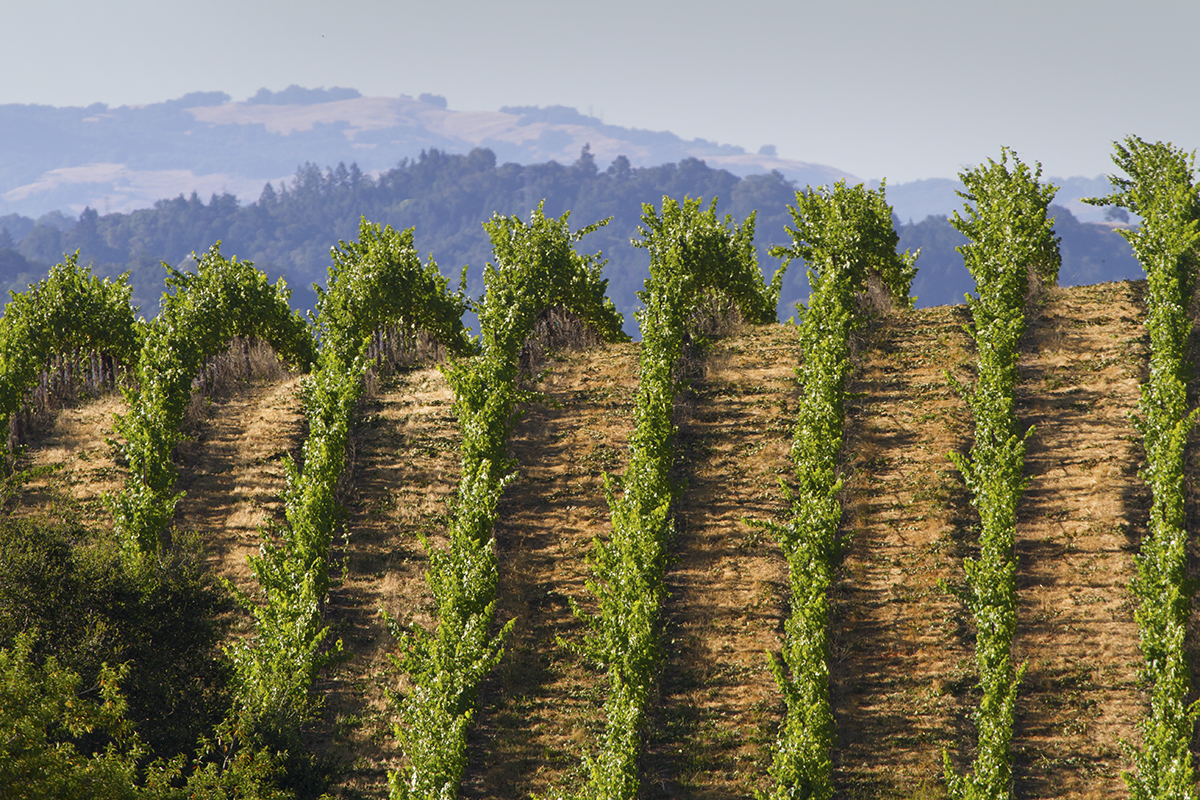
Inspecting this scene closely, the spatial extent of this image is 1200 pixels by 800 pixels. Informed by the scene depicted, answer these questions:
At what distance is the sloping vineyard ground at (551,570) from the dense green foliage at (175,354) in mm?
10053

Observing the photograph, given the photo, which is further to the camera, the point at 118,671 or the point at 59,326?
the point at 59,326

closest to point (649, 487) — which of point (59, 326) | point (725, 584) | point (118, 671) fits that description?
point (725, 584)

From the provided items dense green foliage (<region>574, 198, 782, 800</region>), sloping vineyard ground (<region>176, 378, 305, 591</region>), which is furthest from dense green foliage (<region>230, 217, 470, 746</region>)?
dense green foliage (<region>574, 198, 782, 800</region>)

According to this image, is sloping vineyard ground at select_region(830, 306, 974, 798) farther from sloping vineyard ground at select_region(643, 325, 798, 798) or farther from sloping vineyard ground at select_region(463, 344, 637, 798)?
sloping vineyard ground at select_region(463, 344, 637, 798)

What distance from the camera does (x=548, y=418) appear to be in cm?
3094

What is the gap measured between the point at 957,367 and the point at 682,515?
1090 cm

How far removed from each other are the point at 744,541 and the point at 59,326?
25128mm

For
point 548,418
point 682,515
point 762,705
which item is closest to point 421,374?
point 548,418

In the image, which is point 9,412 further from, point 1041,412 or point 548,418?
point 1041,412

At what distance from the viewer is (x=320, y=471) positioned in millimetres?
27219

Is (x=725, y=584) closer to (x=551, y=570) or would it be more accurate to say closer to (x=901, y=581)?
(x=901, y=581)

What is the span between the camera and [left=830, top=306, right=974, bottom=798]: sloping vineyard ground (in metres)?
21.6

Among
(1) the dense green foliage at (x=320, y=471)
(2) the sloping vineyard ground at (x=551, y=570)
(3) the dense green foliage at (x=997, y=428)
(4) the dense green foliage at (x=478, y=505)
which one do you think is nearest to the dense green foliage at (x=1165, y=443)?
(3) the dense green foliage at (x=997, y=428)

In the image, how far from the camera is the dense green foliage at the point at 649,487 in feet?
71.2
